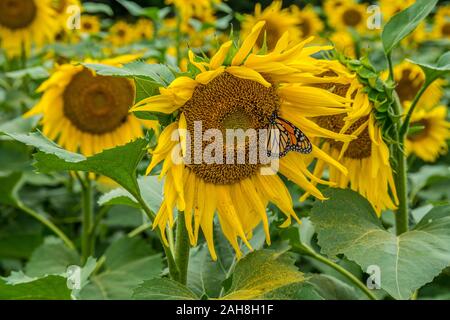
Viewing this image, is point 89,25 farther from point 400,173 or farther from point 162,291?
point 162,291

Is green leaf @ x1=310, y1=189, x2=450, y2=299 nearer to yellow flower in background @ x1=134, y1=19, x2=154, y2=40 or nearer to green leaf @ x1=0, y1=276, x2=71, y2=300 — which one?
green leaf @ x1=0, y1=276, x2=71, y2=300

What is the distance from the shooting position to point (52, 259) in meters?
1.79

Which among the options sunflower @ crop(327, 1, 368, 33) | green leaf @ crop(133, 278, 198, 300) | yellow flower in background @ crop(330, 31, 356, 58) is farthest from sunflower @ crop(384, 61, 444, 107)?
sunflower @ crop(327, 1, 368, 33)

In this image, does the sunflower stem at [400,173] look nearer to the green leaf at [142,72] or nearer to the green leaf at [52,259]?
the green leaf at [142,72]

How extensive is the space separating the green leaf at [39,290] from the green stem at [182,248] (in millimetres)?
172

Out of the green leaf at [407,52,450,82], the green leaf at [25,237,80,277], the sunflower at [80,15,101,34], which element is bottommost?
the green leaf at [25,237,80,277]

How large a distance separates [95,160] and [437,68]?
1.80 ft

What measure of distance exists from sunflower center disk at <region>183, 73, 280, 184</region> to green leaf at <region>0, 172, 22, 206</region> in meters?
0.97

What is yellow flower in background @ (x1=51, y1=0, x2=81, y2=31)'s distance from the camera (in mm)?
2791

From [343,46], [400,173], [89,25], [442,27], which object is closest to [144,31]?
[89,25]

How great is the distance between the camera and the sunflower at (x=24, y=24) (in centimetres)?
280

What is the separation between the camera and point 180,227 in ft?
3.48
